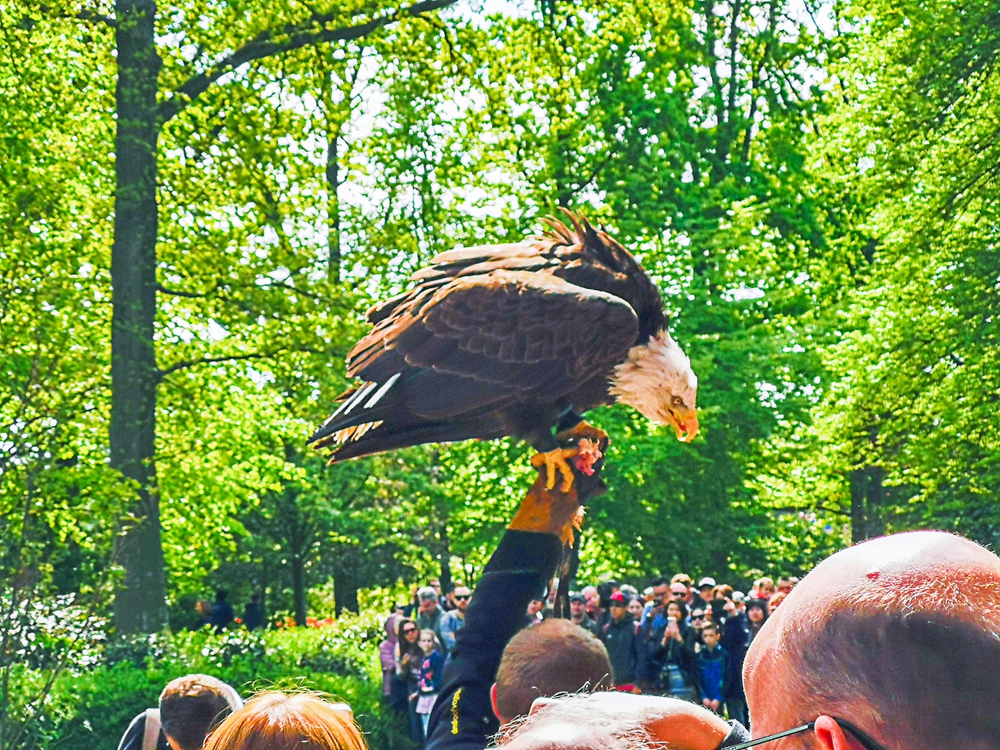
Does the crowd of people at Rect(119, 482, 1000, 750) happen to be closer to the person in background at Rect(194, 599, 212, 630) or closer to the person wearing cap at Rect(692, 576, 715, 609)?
the person wearing cap at Rect(692, 576, 715, 609)

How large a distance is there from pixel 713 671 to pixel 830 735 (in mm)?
11131

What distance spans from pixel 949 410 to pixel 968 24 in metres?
4.97

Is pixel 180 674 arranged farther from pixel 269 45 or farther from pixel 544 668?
pixel 544 668

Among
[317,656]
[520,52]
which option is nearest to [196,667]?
[317,656]

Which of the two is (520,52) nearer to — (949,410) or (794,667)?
(949,410)

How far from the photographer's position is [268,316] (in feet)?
51.9

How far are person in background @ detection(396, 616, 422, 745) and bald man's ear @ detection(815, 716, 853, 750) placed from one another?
1193cm

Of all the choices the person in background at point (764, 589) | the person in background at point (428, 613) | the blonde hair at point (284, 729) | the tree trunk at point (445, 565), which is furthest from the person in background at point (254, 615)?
the blonde hair at point (284, 729)

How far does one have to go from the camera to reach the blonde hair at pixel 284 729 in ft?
9.32

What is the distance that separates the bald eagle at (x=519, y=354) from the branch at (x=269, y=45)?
12.4m

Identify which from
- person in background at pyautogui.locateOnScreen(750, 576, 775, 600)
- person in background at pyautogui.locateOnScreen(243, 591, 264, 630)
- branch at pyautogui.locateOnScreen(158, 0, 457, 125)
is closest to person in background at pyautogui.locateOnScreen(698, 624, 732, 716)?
person in background at pyautogui.locateOnScreen(750, 576, 775, 600)

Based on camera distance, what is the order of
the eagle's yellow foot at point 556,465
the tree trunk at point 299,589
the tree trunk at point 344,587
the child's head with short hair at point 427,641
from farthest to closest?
1. the tree trunk at point 344,587
2. the tree trunk at point 299,589
3. the child's head with short hair at point 427,641
4. the eagle's yellow foot at point 556,465

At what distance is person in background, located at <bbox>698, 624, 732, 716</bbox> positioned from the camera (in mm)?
12084

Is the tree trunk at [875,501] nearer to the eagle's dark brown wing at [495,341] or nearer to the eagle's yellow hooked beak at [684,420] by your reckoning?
the eagle's yellow hooked beak at [684,420]
